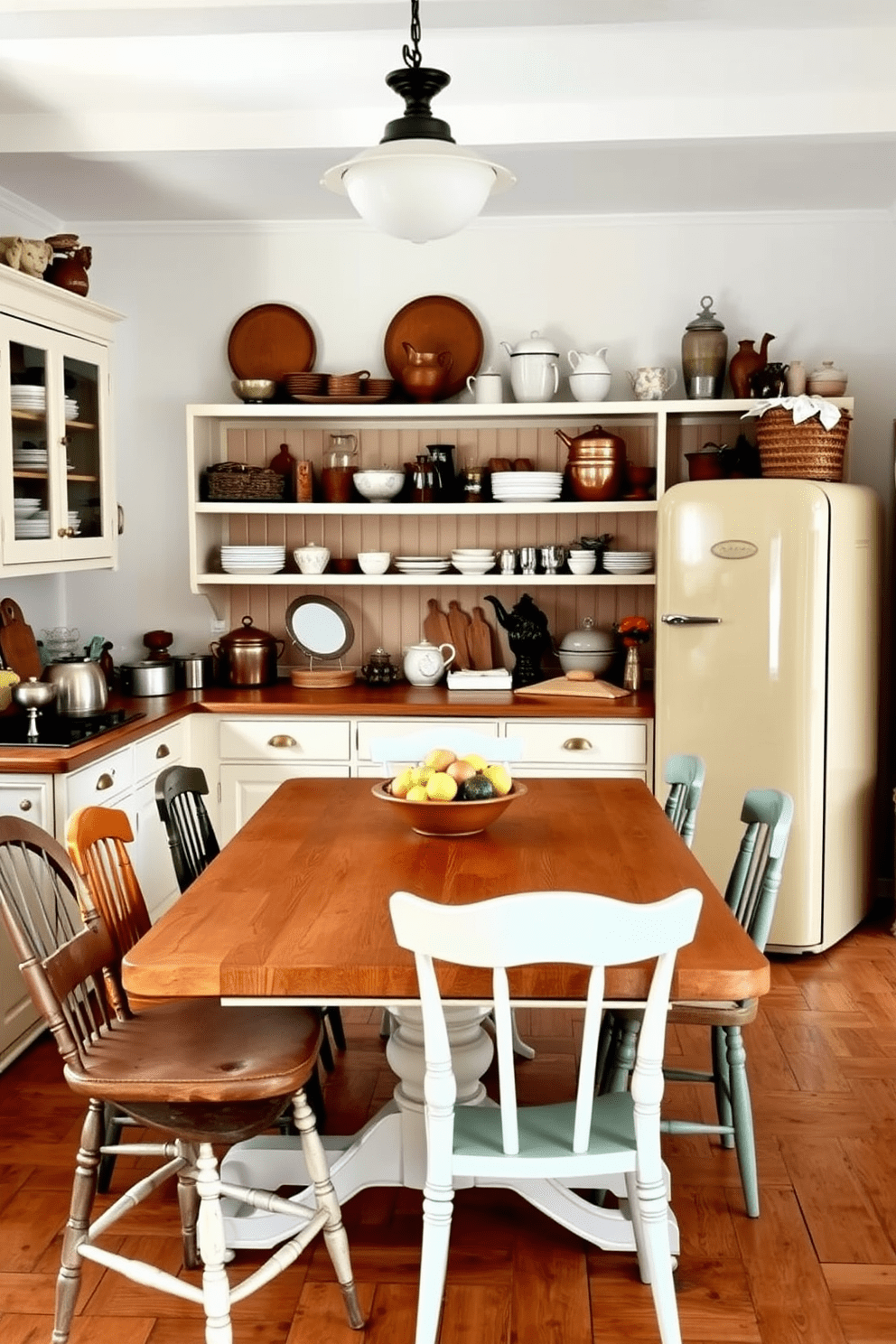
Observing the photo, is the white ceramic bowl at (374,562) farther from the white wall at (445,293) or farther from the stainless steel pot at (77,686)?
the stainless steel pot at (77,686)

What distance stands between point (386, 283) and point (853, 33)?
7.00 ft

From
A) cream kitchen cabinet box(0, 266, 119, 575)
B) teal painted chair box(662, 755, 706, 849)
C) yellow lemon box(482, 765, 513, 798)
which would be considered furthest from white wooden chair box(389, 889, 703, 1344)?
cream kitchen cabinet box(0, 266, 119, 575)

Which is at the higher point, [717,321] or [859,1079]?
[717,321]

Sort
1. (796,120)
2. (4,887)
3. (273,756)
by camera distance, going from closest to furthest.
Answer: (4,887) < (796,120) < (273,756)

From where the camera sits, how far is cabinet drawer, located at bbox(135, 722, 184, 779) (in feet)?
13.9

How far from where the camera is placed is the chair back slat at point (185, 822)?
119 inches

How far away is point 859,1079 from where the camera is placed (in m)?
3.54

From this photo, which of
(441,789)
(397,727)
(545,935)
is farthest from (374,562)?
(545,935)

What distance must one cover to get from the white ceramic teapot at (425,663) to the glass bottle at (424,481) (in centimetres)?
56

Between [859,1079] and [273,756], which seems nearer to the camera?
[859,1079]

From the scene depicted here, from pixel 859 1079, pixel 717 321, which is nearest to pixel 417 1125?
pixel 859 1079

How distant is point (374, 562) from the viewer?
5078mm

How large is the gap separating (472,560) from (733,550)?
3.53ft

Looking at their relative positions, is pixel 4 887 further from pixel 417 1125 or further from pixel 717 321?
pixel 717 321
